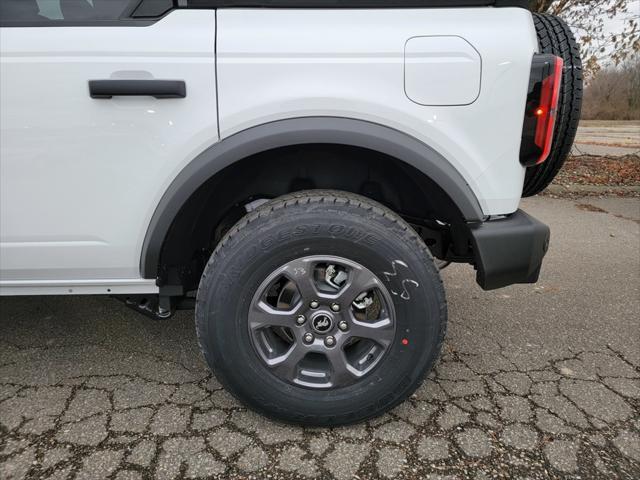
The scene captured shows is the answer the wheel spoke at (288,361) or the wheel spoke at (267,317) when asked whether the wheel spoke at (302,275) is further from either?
the wheel spoke at (288,361)

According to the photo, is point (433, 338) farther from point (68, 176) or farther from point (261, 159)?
point (68, 176)

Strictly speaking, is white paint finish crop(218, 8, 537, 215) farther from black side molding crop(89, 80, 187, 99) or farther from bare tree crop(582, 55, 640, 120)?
bare tree crop(582, 55, 640, 120)

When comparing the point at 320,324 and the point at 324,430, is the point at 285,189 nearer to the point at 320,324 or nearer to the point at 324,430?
the point at 320,324

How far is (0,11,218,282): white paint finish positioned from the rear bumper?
1.13m

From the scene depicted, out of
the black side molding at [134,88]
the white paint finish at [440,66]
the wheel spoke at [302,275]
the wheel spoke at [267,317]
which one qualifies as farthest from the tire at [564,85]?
the black side molding at [134,88]

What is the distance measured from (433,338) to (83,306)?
2.31 metres

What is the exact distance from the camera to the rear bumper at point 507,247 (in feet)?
6.02

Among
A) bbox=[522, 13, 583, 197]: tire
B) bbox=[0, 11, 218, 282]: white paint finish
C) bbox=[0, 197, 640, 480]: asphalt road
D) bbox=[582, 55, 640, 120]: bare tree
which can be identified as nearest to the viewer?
bbox=[0, 11, 218, 282]: white paint finish

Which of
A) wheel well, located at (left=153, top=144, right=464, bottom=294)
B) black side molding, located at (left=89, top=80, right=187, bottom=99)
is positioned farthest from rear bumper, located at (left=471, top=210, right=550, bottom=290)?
black side molding, located at (left=89, top=80, right=187, bottom=99)

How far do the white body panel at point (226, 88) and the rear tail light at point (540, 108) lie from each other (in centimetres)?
4

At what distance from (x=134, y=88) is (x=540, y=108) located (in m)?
1.51

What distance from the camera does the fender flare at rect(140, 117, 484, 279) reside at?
5.65ft

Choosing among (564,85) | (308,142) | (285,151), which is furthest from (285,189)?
(564,85)

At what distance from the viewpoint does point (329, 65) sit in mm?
1689
